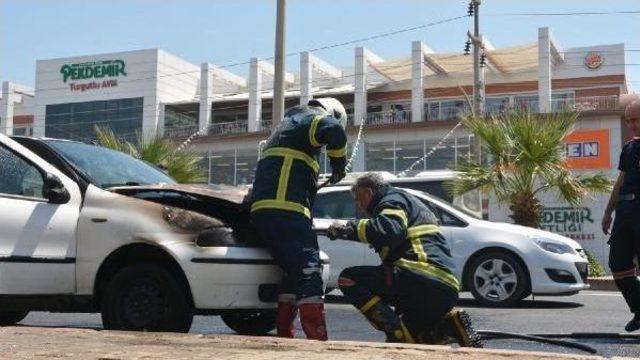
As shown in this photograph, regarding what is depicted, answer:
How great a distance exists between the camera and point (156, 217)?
187 inches

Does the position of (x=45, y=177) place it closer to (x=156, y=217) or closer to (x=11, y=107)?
(x=156, y=217)

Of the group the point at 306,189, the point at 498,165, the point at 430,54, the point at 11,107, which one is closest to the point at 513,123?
the point at 498,165

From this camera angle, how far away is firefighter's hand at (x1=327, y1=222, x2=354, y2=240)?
4723 mm

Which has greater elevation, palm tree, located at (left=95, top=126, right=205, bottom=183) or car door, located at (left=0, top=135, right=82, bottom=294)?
palm tree, located at (left=95, top=126, right=205, bottom=183)

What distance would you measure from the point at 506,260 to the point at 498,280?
0.25 meters

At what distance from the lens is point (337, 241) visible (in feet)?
31.8

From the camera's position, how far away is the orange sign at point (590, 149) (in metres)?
38.6

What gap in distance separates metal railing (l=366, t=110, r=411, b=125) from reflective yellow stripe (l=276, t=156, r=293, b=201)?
38812 millimetres

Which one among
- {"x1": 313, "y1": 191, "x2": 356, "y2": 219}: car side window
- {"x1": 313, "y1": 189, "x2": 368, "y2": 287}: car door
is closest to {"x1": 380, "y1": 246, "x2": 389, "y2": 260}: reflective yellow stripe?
{"x1": 313, "y1": 189, "x2": 368, "y2": 287}: car door

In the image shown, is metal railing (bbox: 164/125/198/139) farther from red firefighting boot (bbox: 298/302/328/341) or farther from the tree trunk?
red firefighting boot (bbox: 298/302/328/341)

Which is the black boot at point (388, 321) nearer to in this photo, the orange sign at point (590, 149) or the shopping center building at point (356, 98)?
the shopping center building at point (356, 98)

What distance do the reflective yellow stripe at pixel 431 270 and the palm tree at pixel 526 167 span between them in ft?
33.9

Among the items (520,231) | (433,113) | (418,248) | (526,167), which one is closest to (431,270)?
(418,248)

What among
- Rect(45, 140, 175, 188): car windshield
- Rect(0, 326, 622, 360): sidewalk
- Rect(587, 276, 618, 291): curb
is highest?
Rect(45, 140, 175, 188): car windshield
